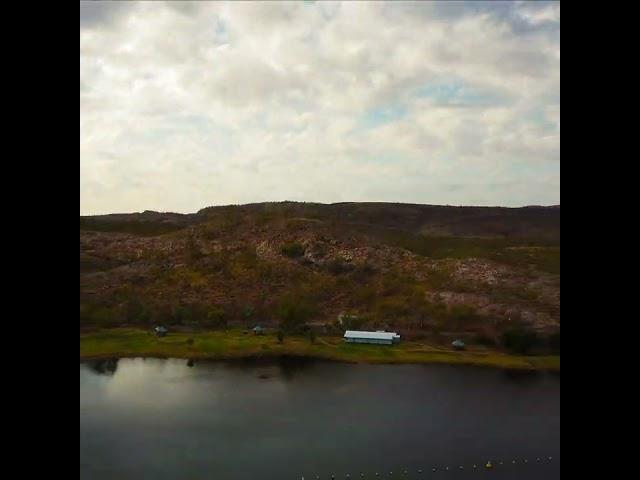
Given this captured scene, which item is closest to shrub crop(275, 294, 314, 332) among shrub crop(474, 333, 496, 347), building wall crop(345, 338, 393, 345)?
building wall crop(345, 338, 393, 345)

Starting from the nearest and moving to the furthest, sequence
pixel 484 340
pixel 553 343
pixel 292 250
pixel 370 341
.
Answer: pixel 553 343 → pixel 370 341 → pixel 484 340 → pixel 292 250

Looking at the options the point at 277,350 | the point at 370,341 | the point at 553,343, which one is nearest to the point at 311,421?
the point at 277,350

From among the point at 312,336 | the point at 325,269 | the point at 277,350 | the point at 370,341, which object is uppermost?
the point at 325,269

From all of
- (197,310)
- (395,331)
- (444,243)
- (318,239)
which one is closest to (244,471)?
(395,331)

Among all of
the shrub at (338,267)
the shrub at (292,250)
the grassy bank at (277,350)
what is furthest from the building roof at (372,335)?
the shrub at (292,250)

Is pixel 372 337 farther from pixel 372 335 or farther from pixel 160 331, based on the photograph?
pixel 160 331
